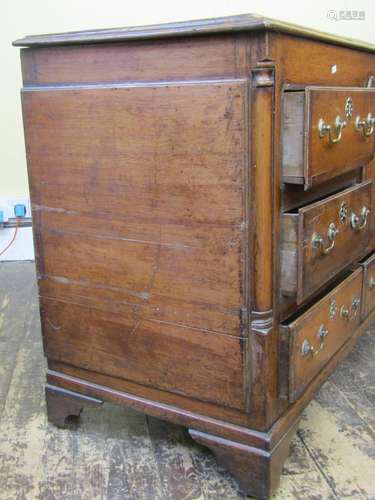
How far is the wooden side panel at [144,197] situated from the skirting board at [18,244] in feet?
3.96

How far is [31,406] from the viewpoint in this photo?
4.32ft

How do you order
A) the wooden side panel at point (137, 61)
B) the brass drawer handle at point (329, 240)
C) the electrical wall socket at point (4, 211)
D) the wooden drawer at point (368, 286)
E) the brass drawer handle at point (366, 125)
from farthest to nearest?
the electrical wall socket at point (4, 211) → the wooden drawer at point (368, 286) → the brass drawer handle at point (366, 125) → the brass drawer handle at point (329, 240) → the wooden side panel at point (137, 61)

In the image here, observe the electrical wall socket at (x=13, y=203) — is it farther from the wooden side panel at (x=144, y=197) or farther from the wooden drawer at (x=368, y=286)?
the wooden drawer at (x=368, y=286)

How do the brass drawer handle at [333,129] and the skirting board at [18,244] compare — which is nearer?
the brass drawer handle at [333,129]

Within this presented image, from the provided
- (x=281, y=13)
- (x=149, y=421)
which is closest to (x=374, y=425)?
(x=149, y=421)

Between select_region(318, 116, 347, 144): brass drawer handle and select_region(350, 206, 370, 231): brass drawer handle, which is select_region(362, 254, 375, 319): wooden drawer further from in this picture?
select_region(318, 116, 347, 144): brass drawer handle

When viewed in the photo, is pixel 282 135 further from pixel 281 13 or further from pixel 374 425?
pixel 281 13

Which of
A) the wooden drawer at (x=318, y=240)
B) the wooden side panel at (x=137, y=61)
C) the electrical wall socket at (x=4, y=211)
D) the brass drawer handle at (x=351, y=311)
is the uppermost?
the wooden side panel at (x=137, y=61)

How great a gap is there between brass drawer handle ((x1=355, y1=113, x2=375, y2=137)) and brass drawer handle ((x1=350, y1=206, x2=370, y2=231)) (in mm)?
150

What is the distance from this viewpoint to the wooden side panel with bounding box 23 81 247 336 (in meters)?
0.91

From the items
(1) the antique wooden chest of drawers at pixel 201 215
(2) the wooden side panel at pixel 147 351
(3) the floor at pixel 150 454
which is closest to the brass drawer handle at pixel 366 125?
(1) the antique wooden chest of drawers at pixel 201 215

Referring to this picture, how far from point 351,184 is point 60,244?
0.61 meters

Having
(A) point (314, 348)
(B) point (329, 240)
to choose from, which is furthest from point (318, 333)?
(B) point (329, 240)

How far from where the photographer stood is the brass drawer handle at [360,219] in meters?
1.15
